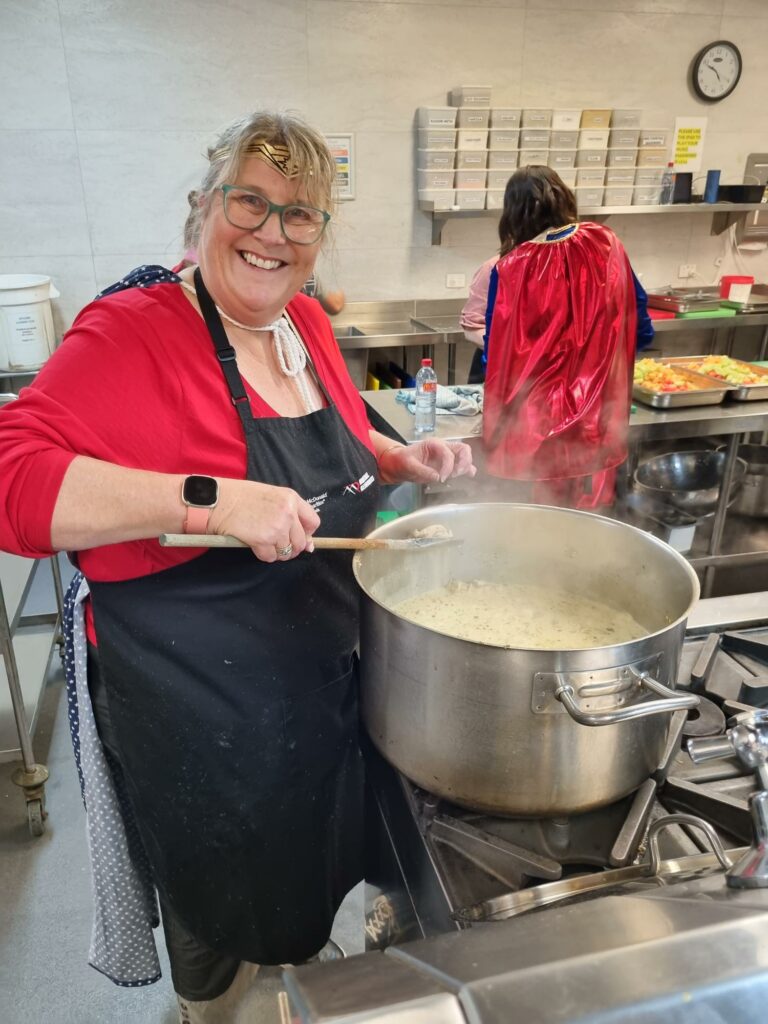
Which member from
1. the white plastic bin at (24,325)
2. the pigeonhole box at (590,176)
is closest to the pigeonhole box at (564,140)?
the pigeonhole box at (590,176)

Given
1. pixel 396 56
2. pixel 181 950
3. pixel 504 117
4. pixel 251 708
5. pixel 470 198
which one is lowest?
pixel 181 950

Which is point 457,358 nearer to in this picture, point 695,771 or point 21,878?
point 21,878

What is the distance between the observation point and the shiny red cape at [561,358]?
2.16 metres

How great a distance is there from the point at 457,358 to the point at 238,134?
138 inches

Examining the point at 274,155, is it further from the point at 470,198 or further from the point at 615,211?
the point at 615,211

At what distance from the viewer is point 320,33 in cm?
371

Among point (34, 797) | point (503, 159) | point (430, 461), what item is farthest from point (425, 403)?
point (503, 159)

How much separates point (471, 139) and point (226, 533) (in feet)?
11.8

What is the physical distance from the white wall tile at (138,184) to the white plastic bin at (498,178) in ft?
4.75

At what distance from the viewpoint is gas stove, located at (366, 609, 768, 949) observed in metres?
0.76

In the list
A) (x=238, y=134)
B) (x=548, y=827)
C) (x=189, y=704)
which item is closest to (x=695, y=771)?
(x=548, y=827)

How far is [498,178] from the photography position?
153 inches

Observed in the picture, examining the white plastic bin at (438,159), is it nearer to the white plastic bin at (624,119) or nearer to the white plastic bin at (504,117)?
the white plastic bin at (504,117)

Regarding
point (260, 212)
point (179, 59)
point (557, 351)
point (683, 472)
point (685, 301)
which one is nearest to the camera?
point (260, 212)
